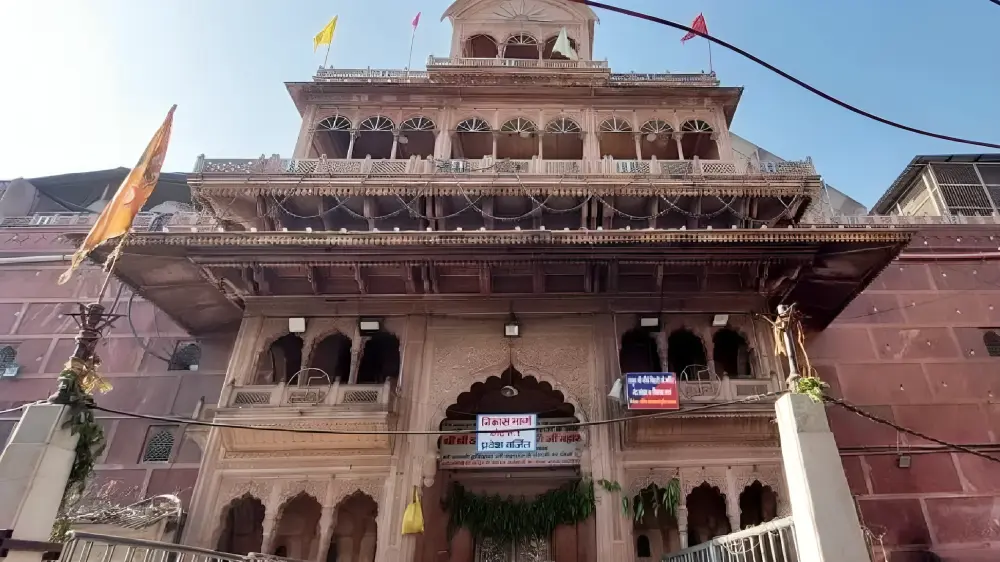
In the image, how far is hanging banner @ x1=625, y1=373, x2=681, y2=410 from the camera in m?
9.88

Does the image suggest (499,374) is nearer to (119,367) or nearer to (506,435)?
(506,435)

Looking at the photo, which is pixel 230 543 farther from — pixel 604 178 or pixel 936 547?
pixel 936 547

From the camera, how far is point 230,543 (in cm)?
1135

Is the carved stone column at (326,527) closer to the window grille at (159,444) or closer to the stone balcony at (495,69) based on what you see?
the window grille at (159,444)

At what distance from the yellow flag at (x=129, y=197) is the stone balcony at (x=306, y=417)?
3.30 metres

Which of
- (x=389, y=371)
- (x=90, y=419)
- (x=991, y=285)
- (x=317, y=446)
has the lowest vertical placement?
(x=90, y=419)

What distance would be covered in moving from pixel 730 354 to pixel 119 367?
573 inches

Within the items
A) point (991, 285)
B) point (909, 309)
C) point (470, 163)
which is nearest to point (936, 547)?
point (909, 309)

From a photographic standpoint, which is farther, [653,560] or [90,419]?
[653,560]

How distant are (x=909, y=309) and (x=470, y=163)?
11.4 m

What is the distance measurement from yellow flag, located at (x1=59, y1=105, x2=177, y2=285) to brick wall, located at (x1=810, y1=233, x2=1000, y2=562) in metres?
14.2

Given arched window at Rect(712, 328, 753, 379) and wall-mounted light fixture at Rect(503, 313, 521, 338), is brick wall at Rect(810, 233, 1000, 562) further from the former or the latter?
wall-mounted light fixture at Rect(503, 313, 521, 338)

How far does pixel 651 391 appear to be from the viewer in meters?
9.98

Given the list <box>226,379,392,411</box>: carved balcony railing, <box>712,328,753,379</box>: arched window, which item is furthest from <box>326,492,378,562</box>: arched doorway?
<box>712,328,753,379</box>: arched window
